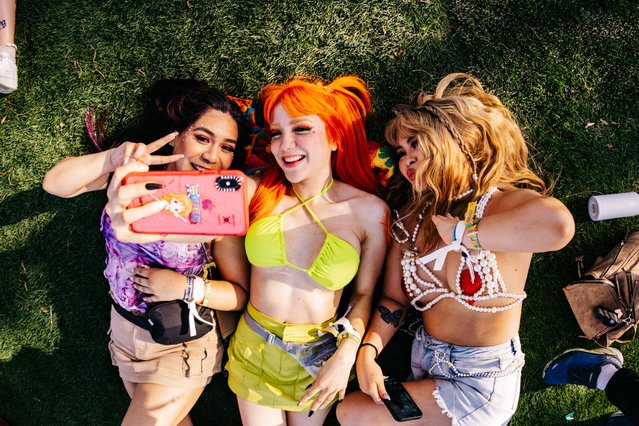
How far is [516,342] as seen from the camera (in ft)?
12.7

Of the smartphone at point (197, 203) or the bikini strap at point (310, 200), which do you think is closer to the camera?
the smartphone at point (197, 203)

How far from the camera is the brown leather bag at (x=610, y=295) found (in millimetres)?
4207

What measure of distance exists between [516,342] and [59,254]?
4171mm

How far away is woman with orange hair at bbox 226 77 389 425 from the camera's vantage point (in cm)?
365

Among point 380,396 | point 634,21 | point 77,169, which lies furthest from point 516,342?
point 77,169

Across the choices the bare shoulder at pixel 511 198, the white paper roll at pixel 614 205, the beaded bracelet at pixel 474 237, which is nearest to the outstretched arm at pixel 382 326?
the beaded bracelet at pixel 474 237

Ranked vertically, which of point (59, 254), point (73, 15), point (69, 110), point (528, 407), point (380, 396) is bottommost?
point (528, 407)

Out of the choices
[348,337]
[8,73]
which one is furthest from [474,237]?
[8,73]

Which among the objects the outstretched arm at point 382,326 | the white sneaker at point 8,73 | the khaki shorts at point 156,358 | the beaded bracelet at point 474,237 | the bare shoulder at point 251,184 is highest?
the white sneaker at point 8,73

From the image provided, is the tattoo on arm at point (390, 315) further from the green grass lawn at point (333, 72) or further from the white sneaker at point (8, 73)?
the white sneaker at point (8, 73)

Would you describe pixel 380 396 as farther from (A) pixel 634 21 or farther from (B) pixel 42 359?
(A) pixel 634 21

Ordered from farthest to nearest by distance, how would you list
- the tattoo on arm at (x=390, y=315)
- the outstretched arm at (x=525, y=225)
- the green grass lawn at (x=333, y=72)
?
the green grass lawn at (x=333, y=72) < the tattoo on arm at (x=390, y=315) < the outstretched arm at (x=525, y=225)

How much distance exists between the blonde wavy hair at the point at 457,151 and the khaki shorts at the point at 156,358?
7.00 feet

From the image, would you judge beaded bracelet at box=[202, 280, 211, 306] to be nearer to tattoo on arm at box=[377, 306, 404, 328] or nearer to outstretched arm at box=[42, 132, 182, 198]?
outstretched arm at box=[42, 132, 182, 198]
